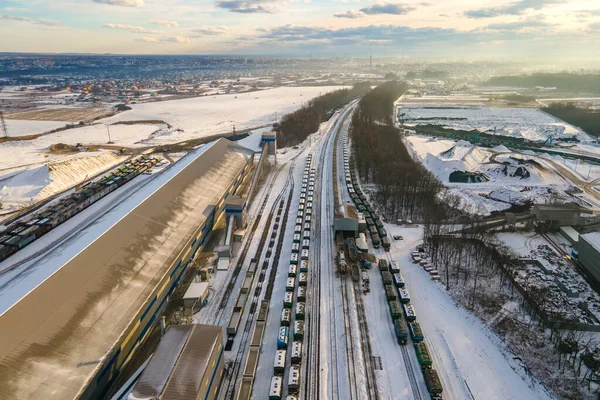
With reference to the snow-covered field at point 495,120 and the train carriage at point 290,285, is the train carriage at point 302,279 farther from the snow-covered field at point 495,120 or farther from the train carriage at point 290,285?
the snow-covered field at point 495,120

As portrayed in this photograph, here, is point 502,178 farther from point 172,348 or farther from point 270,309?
point 172,348

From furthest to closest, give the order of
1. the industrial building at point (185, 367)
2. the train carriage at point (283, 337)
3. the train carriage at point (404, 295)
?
the train carriage at point (404, 295)
the train carriage at point (283, 337)
the industrial building at point (185, 367)

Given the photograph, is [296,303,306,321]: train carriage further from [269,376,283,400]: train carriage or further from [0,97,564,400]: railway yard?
[269,376,283,400]: train carriage

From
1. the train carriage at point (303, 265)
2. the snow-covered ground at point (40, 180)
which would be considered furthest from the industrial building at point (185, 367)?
the snow-covered ground at point (40, 180)

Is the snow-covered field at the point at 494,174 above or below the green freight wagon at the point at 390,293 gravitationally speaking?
above

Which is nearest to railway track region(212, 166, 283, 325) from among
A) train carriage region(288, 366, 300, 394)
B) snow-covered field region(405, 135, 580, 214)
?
train carriage region(288, 366, 300, 394)
